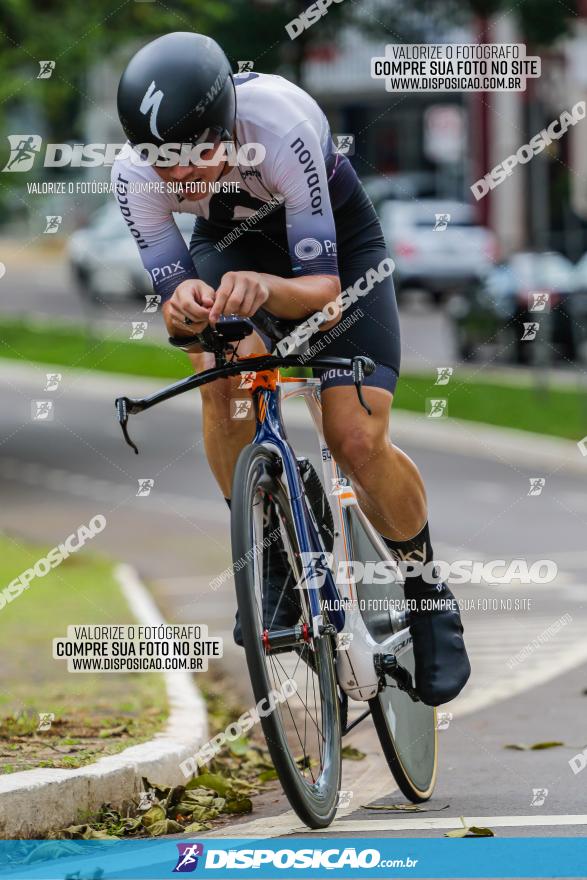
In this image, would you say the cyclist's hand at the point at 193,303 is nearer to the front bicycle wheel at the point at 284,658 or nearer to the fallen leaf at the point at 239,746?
the front bicycle wheel at the point at 284,658

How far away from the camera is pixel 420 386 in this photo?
1933cm

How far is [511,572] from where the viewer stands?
10555 mm

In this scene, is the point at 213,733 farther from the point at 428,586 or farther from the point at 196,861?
the point at 196,861

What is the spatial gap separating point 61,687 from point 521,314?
14.3 m

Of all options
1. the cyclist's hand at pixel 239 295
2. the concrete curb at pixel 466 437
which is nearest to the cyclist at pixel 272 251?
the cyclist's hand at pixel 239 295

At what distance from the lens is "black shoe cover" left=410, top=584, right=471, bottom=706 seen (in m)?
4.88

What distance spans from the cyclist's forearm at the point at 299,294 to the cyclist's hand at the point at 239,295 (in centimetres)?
6

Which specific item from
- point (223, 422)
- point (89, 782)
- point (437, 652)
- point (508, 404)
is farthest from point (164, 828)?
point (508, 404)

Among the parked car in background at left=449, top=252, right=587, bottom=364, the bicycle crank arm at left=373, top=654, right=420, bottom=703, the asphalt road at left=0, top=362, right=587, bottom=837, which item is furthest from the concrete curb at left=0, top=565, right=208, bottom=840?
the parked car in background at left=449, top=252, right=587, bottom=364

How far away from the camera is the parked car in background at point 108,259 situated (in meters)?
31.9

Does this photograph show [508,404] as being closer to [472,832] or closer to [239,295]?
[472,832]

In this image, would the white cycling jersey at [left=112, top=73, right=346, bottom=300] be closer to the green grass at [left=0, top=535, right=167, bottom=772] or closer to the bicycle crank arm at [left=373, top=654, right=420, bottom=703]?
the bicycle crank arm at [left=373, top=654, right=420, bottom=703]

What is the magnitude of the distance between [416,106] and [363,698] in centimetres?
3938

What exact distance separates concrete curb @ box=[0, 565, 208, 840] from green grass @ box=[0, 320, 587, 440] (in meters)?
11.5
